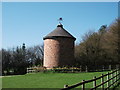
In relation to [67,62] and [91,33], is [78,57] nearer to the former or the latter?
[91,33]

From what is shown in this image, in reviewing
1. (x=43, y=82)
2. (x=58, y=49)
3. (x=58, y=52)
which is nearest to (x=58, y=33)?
(x=58, y=49)

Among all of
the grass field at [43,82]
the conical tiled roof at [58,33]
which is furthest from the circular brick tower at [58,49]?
the grass field at [43,82]

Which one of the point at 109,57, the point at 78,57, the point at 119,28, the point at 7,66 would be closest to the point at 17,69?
the point at 7,66

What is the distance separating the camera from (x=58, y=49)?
38.5m

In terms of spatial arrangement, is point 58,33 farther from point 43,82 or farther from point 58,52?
point 43,82

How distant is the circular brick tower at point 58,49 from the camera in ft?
126

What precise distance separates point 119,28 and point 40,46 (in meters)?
39.0

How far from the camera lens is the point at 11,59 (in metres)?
57.7

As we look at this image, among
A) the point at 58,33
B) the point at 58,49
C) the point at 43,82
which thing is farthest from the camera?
the point at 58,33

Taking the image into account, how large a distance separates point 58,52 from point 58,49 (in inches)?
21.0

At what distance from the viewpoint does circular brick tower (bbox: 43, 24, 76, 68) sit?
126 feet

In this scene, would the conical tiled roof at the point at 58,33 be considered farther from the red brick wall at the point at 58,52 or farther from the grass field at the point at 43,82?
the grass field at the point at 43,82

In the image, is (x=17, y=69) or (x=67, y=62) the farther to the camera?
(x=17, y=69)

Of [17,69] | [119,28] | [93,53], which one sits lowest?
[17,69]
